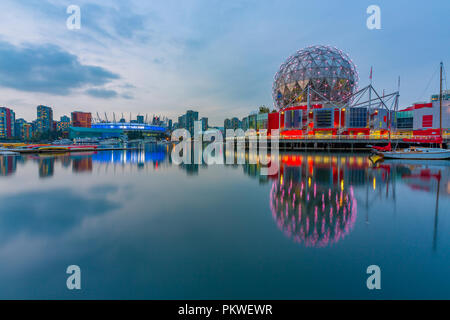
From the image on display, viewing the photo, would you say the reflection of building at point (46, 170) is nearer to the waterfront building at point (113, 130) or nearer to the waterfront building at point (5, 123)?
the waterfront building at point (113, 130)

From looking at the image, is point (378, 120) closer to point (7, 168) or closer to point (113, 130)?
point (7, 168)

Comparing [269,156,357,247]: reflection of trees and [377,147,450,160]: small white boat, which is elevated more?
[377,147,450,160]: small white boat

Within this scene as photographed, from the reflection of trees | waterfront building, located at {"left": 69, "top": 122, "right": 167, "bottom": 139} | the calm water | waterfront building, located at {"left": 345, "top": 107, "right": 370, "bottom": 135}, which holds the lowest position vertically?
the calm water

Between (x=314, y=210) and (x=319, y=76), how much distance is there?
56.2 metres

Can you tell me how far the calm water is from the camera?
4.23 metres

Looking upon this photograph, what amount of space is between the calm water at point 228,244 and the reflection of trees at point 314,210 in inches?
1.9

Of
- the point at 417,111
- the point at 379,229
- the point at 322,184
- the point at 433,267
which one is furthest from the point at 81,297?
the point at 417,111

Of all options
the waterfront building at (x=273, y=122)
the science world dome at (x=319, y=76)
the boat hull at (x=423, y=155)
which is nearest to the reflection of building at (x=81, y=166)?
the boat hull at (x=423, y=155)

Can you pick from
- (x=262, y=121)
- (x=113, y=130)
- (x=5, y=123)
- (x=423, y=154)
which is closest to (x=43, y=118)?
(x=5, y=123)

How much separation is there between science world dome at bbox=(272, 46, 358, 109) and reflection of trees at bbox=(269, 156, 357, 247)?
46997 millimetres

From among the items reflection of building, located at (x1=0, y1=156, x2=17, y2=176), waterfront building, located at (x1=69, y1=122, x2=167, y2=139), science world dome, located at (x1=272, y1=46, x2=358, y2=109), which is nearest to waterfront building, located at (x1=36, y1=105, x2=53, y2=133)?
waterfront building, located at (x1=69, y1=122, x2=167, y2=139)

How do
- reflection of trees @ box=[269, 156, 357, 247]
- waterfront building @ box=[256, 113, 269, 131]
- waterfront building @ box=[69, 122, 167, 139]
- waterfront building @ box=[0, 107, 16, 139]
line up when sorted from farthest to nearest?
waterfront building @ box=[69, 122, 167, 139]
waterfront building @ box=[0, 107, 16, 139]
waterfront building @ box=[256, 113, 269, 131]
reflection of trees @ box=[269, 156, 357, 247]

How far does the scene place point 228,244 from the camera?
5891 mm

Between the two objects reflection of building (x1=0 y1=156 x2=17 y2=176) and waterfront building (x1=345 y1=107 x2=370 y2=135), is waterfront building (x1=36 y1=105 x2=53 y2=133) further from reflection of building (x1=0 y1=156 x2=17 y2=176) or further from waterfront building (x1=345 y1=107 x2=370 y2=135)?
waterfront building (x1=345 y1=107 x2=370 y2=135)
